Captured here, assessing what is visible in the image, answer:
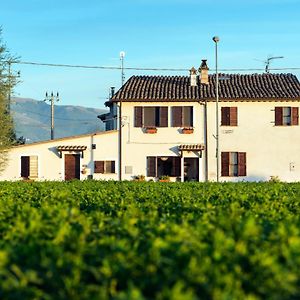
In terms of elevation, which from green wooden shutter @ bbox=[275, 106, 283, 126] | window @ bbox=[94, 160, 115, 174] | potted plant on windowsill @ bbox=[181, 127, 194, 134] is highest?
green wooden shutter @ bbox=[275, 106, 283, 126]

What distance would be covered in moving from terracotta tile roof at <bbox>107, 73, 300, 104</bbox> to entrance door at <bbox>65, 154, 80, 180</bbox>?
4.40 metres

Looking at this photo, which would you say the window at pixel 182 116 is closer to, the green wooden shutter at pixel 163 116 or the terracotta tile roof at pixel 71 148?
the green wooden shutter at pixel 163 116

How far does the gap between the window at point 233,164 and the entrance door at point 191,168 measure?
64.9 inches

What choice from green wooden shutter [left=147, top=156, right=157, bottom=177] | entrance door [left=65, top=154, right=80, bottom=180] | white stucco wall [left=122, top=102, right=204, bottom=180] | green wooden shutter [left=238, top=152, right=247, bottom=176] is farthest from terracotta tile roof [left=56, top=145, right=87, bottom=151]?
green wooden shutter [left=238, top=152, right=247, bottom=176]

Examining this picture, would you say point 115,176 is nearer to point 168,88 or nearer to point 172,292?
point 168,88

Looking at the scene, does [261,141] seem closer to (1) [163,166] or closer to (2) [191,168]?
(2) [191,168]

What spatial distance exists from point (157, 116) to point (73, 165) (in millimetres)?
6012

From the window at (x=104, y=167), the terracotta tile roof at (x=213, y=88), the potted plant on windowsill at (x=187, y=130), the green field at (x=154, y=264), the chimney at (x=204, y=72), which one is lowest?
the green field at (x=154, y=264)

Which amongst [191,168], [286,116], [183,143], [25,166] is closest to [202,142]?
[183,143]

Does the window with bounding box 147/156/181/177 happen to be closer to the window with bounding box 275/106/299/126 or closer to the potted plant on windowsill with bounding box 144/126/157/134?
the potted plant on windowsill with bounding box 144/126/157/134

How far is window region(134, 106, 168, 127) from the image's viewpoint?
152 ft

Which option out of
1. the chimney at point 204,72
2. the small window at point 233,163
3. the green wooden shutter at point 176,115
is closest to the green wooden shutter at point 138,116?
the green wooden shutter at point 176,115

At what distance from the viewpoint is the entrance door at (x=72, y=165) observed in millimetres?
46375

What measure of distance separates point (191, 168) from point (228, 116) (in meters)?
3.96
